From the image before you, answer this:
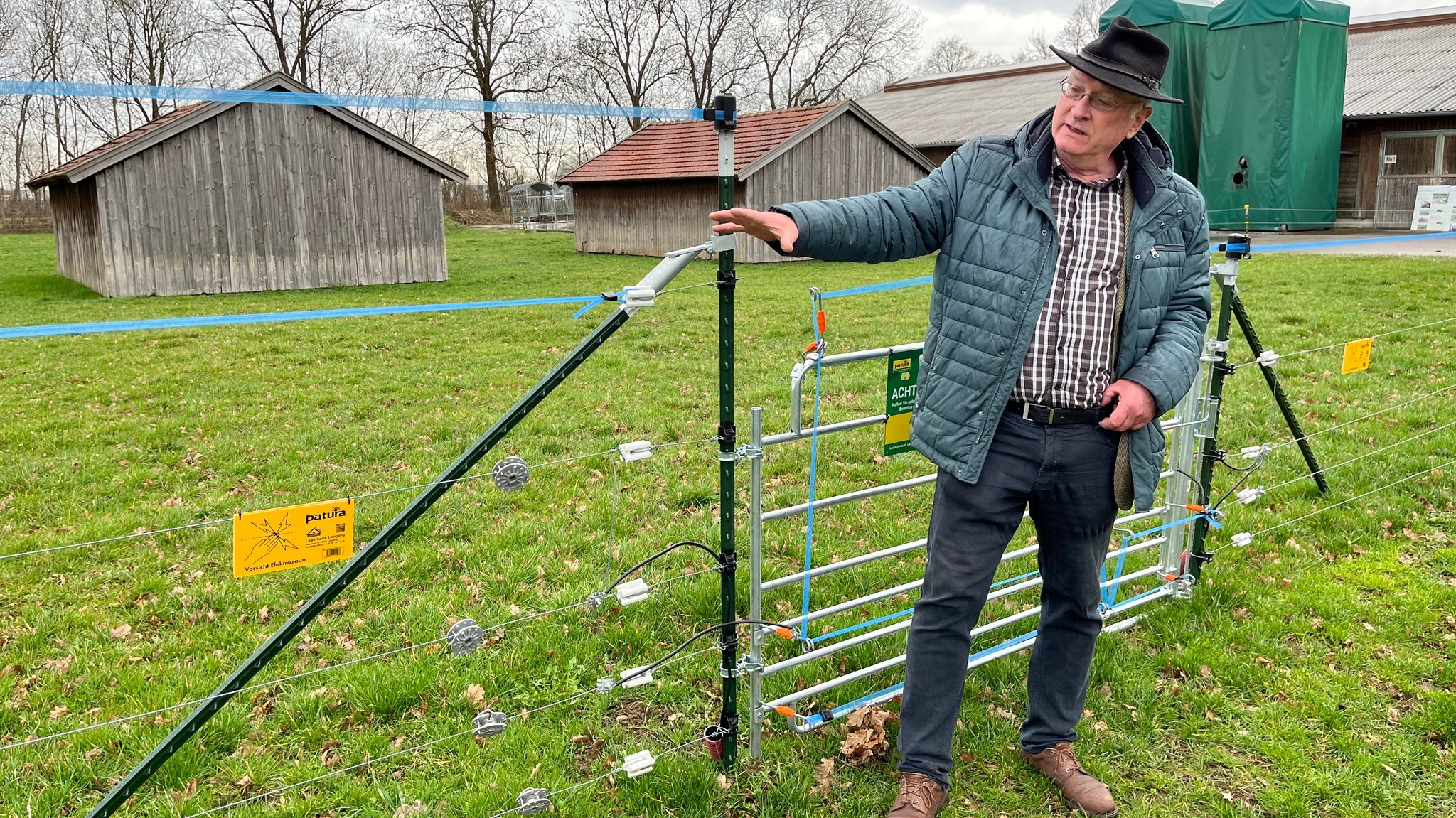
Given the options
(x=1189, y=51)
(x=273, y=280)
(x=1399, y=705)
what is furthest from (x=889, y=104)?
(x=1399, y=705)

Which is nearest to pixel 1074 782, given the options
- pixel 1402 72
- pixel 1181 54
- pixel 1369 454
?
pixel 1369 454

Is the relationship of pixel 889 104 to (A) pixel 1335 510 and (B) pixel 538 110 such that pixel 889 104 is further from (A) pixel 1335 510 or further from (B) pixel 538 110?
(B) pixel 538 110

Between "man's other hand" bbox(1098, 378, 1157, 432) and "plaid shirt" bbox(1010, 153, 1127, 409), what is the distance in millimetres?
65

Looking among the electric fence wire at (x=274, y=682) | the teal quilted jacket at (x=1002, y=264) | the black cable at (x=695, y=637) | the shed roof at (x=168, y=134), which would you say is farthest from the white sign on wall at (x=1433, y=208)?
the black cable at (x=695, y=637)

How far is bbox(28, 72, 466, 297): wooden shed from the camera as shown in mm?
16656

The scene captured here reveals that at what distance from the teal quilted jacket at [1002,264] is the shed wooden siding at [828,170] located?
62.5 ft

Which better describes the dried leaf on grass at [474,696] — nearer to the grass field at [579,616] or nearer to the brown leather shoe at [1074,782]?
the grass field at [579,616]

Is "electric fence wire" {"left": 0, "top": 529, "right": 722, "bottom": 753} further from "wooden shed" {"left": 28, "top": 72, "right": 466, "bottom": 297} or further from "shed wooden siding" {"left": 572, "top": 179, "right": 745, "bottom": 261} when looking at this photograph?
"shed wooden siding" {"left": 572, "top": 179, "right": 745, "bottom": 261}

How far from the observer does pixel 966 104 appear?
36969mm

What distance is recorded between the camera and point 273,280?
1819cm

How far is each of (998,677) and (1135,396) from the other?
1.54 metres

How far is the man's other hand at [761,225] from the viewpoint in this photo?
2477 millimetres

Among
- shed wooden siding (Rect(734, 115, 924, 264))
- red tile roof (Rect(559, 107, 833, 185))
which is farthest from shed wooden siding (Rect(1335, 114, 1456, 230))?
red tile roof (Rect(559, 107, 833, 185))

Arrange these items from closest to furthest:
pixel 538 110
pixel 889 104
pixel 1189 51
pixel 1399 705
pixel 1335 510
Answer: pixel 538 110, pixel 1399 705, pixel 1335 510, pixel 1189 51, pixel 889 104
